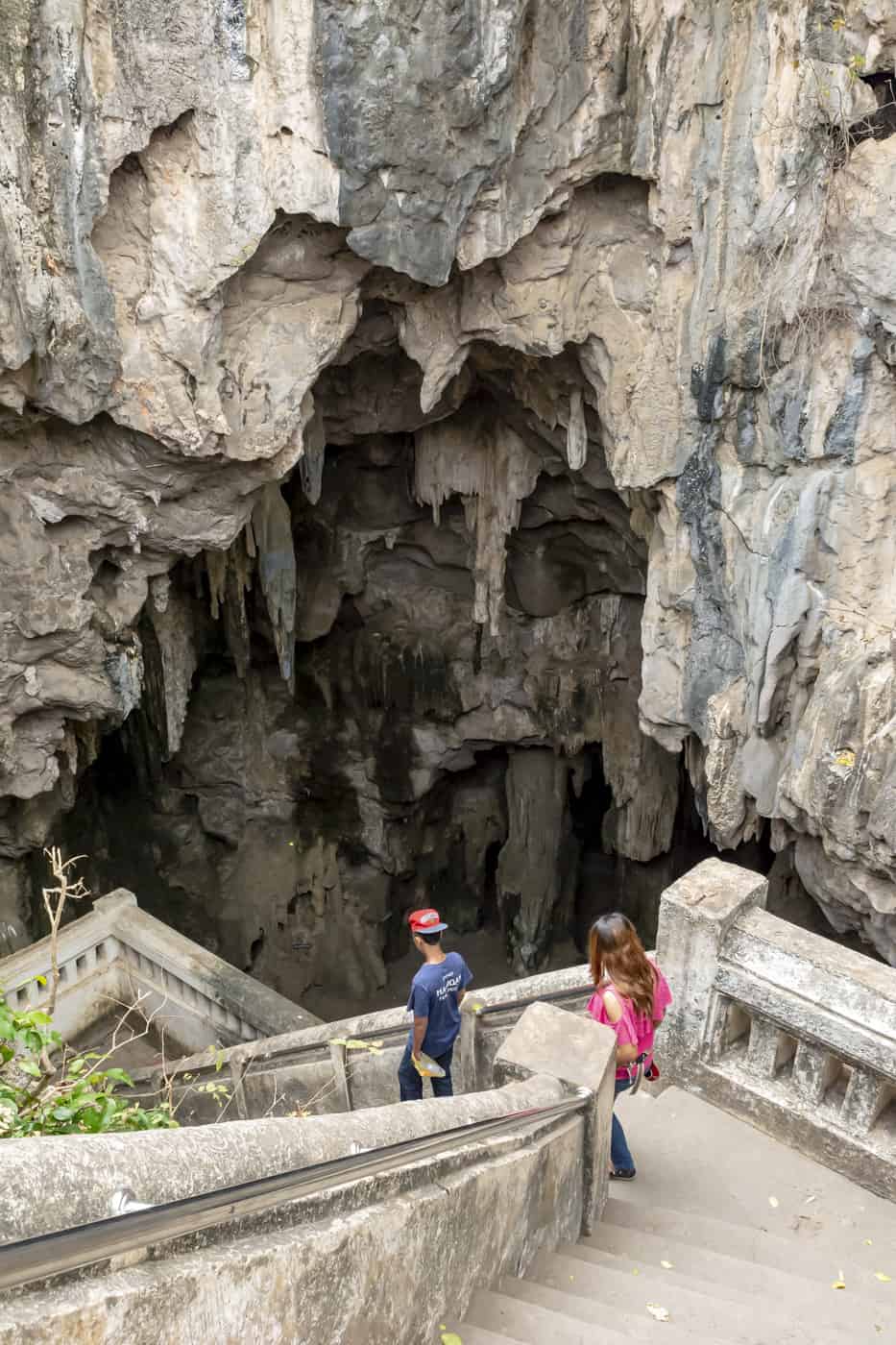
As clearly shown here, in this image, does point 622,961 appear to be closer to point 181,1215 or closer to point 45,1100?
point 45,1100

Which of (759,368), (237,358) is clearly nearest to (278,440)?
(237,358)

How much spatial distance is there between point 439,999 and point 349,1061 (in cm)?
164

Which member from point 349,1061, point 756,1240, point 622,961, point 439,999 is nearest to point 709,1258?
point 756,1240

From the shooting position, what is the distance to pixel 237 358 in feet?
30.7

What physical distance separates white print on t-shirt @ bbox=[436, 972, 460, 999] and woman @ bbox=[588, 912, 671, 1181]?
0.90 meters

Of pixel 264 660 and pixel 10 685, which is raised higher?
pixel 10 685

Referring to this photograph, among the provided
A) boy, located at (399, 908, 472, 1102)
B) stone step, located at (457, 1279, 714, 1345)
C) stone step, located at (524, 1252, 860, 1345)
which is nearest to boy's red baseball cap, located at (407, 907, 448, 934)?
boy, located at (399, 908, 472, 1102)

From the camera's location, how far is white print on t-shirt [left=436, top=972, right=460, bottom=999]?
5.04 metres

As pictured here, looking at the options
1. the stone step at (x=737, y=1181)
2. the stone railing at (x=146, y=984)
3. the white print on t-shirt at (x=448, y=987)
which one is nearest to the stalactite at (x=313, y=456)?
the stone railing at (x=146, y=984)

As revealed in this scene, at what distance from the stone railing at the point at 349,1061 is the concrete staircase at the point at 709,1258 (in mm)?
865

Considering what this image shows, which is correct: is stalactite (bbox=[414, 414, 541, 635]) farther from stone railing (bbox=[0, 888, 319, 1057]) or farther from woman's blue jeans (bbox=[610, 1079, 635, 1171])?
woman's blue jeans (bbox=[610, 1079, 635, 1171])

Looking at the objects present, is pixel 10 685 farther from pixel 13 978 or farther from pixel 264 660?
pixel 264 660

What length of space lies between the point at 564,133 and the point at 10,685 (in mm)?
7182

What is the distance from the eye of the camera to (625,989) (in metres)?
4.22
